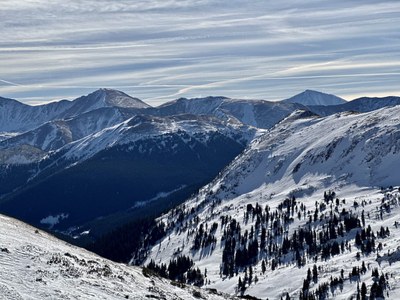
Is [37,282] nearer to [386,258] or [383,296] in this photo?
[383,296]

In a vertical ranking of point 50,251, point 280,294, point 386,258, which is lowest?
point 280,294

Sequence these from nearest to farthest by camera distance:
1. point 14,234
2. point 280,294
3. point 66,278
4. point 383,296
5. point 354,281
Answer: point 66,278 → point 14,234 → point 383,296 → point 354,281 → point 280,294

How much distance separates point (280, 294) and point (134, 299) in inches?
5710

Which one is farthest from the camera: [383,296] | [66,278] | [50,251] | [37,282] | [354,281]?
[354,281]

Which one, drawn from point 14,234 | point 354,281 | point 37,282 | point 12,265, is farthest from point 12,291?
point 354,281

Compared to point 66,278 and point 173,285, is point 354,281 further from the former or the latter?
point 66,278

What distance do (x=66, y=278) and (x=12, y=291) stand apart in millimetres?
9034

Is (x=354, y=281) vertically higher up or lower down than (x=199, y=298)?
lower down

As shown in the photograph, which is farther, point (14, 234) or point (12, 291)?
point (14, 234)

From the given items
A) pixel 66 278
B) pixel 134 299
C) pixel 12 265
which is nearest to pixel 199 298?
pixel 134 299

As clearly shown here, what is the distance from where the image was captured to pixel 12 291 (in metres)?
53.5

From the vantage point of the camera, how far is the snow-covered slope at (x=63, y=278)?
56438 millimetres

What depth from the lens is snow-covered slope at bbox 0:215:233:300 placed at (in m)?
56.4

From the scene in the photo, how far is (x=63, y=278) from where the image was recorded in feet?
202
